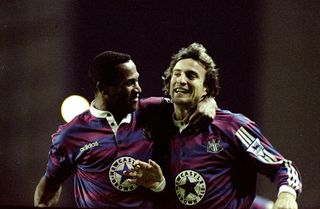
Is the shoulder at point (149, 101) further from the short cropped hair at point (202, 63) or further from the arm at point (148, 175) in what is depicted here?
the arm at point (148, 175)

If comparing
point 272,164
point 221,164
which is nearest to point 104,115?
point 221,164

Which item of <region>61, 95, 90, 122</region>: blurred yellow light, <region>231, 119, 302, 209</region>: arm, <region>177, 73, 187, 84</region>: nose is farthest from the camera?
<region>61, 95, 90, 122</region>: blurred yellow light

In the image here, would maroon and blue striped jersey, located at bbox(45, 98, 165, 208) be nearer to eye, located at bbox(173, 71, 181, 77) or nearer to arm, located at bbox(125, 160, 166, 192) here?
arm, located at bbox(125, 160, 166, 192)

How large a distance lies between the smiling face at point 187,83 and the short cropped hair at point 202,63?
0.06 feet

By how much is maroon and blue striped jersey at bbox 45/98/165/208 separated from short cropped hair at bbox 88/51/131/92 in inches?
4.9

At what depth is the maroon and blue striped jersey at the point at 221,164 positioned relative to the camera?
230cm

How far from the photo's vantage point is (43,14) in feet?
8.16

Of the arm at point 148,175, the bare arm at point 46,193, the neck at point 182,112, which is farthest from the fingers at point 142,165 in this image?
the bare arm at point 46,193

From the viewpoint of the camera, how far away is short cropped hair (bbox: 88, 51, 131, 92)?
2.37 meters

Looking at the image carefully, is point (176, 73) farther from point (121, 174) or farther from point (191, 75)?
point (121, 174)

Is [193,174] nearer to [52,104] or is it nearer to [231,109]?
[231,109]

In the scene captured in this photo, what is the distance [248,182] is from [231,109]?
300 millimetres

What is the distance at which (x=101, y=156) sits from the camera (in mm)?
2369

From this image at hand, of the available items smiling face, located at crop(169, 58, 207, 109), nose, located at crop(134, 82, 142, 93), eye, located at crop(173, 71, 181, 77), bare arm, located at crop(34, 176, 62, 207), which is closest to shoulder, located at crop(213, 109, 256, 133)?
smiling face, located at crop(169, 58, 207, 109)
